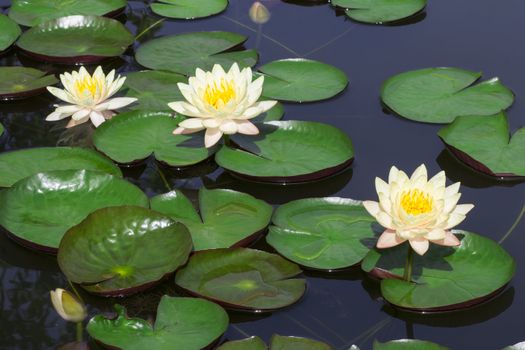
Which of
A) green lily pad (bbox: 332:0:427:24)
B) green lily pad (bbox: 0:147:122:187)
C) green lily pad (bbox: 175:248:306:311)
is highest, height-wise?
green lily pad (bbox: 332:0:427:24)

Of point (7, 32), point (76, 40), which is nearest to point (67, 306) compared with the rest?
point (76, 40)

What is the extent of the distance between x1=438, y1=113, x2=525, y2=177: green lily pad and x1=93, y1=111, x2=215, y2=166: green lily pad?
0.95 metres

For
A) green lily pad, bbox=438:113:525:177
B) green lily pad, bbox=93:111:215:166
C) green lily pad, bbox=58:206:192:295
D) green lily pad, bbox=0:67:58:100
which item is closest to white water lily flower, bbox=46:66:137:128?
green lily pad, bbox=93:111:215:166

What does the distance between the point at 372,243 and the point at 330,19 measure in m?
1.98

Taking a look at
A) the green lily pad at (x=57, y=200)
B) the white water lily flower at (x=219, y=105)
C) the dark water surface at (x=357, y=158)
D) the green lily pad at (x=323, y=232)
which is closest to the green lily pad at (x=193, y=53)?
the dark water surface at (x=357, y=158)

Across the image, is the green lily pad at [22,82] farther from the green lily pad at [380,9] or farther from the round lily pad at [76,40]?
the green lily pad at [380,9]

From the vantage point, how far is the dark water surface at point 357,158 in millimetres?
2766

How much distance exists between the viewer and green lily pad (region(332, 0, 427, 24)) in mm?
4660

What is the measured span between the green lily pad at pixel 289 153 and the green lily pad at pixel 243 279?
509 millimetres

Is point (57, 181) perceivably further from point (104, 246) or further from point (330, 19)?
point (330, 19)

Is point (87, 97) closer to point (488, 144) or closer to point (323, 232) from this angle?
point (323, 232)

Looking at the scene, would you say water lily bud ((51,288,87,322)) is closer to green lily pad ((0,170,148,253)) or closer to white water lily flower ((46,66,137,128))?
green lily pad ((0,170,148,253))

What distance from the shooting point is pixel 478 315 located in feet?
9.14

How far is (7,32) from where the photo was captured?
14.9 ft
